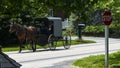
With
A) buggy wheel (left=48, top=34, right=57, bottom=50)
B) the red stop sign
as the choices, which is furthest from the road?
the red stop sign

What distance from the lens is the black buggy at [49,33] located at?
1106 inches

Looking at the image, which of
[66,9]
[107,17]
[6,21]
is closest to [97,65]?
[107,17]

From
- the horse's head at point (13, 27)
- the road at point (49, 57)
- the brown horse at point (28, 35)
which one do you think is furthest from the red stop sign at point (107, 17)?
the brown horse at point (28, 35)

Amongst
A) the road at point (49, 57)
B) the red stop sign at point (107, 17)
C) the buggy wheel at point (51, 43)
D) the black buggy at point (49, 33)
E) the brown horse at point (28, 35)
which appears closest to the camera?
the red stop sign at point (107, 17)

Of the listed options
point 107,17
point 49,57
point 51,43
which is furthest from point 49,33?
point 107,17

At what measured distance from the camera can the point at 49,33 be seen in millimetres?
31297

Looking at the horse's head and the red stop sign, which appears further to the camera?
the horse's head

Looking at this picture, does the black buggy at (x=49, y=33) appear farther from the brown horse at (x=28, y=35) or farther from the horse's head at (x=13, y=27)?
the horse's head at (x=13, y=27)

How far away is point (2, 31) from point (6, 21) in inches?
34.8

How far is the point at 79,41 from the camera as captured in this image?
35.7 meters

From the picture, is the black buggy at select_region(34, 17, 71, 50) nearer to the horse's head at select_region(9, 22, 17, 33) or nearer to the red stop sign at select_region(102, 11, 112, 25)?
the horse's head at select_region(9, 22, 17, 33)

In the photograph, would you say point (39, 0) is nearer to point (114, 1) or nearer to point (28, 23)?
point (114, 1)

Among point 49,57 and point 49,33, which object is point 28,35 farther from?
point 49,57

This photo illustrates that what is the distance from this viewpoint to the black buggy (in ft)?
92.1
